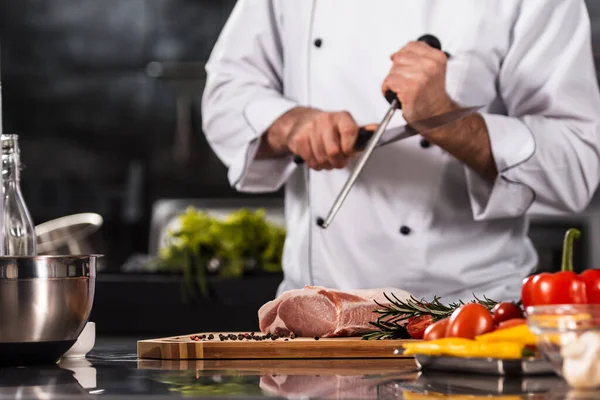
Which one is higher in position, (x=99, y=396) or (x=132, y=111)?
(x=132, y=111)

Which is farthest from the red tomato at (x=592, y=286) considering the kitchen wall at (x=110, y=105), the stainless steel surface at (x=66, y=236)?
the kitchen wall at (x=110, y=105)

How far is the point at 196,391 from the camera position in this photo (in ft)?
2.97

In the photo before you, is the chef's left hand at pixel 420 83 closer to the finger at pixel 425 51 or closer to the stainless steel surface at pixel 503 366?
the finger at pixel 425 51

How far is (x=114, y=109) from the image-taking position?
14.5 ft

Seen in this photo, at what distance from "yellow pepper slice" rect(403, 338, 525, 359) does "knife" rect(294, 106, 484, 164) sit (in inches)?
33.3

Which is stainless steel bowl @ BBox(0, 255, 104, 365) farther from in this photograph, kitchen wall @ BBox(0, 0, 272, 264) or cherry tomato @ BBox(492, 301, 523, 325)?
kitchen wall @ BBox(0, 0, 272, 264)

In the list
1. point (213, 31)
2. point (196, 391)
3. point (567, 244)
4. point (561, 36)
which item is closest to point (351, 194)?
point (561, 36)

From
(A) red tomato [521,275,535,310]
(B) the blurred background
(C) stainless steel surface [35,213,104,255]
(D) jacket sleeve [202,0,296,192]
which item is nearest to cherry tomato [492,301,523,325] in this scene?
(A) red tomato [521,275,535,310]

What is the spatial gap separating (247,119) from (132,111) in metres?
2.44

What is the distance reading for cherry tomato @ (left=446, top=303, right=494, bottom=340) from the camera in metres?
1.01

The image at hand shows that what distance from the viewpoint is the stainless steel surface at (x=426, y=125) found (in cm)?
179

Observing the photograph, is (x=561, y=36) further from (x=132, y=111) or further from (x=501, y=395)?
(x=132, y=111)

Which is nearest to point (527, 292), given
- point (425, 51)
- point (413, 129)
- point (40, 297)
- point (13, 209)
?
point (40, 297)

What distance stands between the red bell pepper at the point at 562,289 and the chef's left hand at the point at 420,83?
84 centimetres
